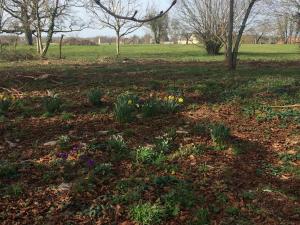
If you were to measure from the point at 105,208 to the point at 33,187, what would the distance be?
103cm

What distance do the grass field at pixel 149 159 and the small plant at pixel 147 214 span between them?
0.01m

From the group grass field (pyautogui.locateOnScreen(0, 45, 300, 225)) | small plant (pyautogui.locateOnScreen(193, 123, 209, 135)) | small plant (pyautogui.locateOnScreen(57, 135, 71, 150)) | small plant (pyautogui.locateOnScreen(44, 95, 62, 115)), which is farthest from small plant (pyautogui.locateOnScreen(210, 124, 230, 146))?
small plant (pyautogui.locateOnScreen(44, 95, 62, 115))

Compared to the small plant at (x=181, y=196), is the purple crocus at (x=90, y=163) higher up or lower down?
higher up

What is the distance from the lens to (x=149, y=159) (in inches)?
247

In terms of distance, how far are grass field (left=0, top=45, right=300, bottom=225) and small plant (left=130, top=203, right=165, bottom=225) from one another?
0.01 metres

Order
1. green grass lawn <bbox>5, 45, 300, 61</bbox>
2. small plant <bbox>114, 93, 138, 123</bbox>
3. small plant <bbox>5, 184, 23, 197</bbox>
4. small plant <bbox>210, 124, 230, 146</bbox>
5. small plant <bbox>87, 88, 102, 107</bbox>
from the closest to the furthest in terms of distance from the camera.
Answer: small plant <bbox>5, 184, 23, 197</bbox>
small plant <bbox>210, 124, 230, 146</bbox>
small plant <bbox>114, 93, 138, 123</bbox>
small plant <bbox>87, 88, 102, 107</bbox>
green grass lawn <bbox>5, 45, 300, 61</bbox>

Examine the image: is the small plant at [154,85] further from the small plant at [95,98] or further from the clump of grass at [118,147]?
the clump of grass at [118,147]

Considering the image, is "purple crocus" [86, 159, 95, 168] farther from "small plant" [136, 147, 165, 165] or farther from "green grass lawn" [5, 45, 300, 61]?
"green grass lawn" [5, 45, 300, 61]

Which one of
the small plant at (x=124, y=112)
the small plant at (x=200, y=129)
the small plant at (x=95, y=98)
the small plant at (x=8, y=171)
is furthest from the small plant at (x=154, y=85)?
the small plant at (x=8, y=171)

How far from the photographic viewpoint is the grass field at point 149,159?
507 centimetres

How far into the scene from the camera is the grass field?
5.07m

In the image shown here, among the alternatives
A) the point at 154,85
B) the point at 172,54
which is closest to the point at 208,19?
the point at 172,54

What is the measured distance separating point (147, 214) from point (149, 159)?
1.44 meters

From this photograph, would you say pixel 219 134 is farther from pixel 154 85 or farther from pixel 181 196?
pixel 154 85
